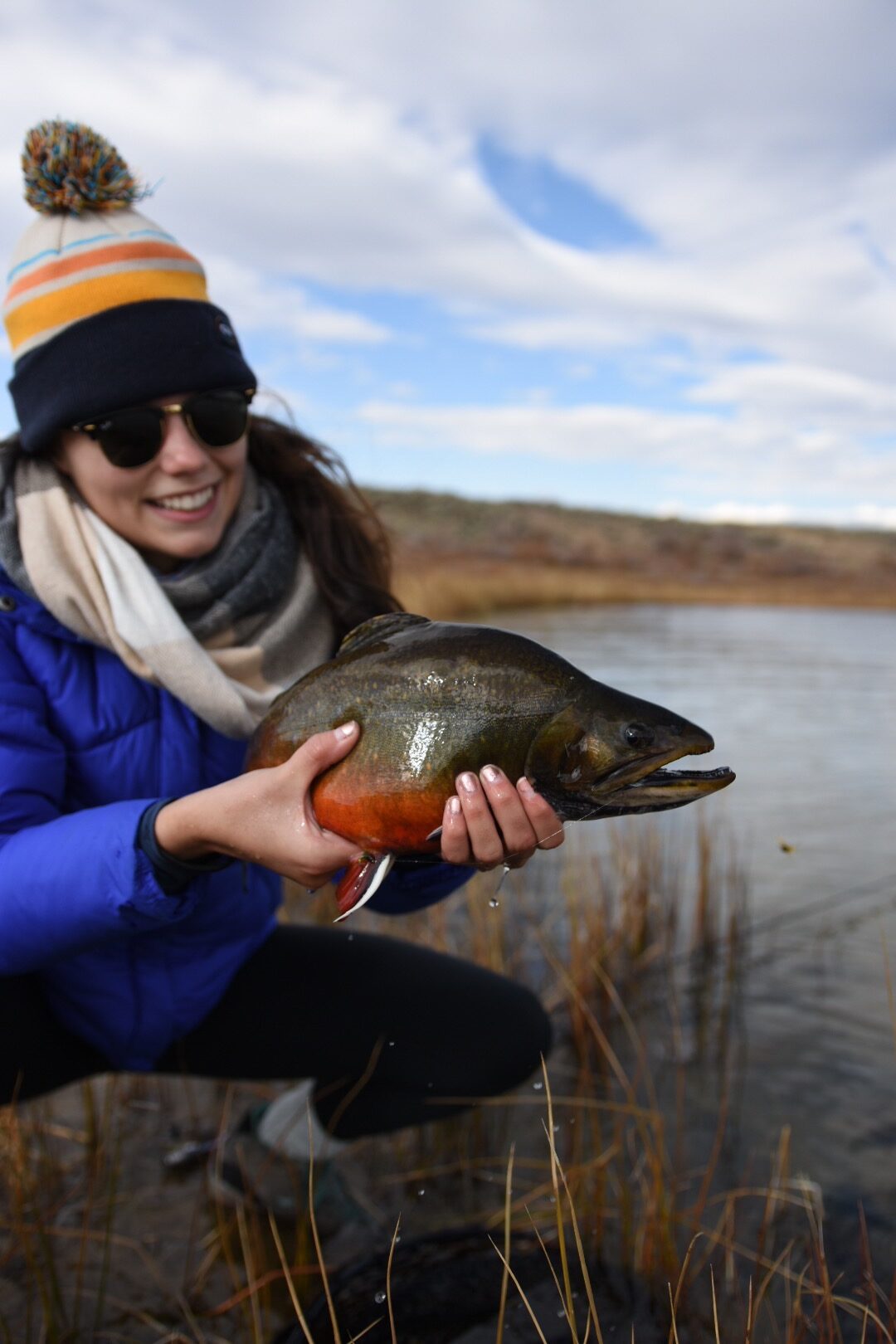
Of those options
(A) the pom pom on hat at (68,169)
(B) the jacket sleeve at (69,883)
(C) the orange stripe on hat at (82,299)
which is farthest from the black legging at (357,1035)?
(A) the pom pom on hat at (68,169)

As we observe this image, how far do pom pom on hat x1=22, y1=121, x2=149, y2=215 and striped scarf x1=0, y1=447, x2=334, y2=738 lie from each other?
68 centimetres

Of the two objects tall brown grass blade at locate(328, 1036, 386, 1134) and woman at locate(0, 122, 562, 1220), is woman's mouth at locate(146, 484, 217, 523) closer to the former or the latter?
woman at locate(0, 122, 562, 1220)

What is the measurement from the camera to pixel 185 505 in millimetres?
2770

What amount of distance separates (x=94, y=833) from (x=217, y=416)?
1.15m

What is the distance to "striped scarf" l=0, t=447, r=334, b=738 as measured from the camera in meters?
2.59

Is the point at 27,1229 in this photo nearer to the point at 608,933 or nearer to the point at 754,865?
the point at 608,933

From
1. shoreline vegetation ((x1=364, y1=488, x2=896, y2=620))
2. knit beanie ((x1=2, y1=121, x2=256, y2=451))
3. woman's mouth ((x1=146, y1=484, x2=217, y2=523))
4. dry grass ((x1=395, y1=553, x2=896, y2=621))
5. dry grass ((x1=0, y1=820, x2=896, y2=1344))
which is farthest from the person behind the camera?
shoreline vegetation ((x1=364, y1=488, x2=896, y2=620))

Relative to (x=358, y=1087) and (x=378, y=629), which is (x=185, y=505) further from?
(x=358, y=1087)

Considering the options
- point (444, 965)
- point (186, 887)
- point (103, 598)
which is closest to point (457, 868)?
point (444, 965)

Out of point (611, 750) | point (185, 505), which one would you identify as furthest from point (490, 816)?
point (185, 505)

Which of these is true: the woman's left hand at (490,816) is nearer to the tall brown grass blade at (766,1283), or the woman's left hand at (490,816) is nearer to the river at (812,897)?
the river at (812,897)

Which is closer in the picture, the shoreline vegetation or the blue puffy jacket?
the blue puffy jacket

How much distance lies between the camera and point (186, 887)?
2.26 m

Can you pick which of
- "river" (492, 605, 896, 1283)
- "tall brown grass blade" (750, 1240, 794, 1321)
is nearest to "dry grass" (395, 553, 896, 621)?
"river" (492, 605, 896, 1283)
